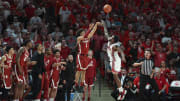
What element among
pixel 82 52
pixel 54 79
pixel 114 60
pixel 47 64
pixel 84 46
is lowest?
pixel 54 79

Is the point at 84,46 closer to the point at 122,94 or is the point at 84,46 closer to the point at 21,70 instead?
the point at 122,94

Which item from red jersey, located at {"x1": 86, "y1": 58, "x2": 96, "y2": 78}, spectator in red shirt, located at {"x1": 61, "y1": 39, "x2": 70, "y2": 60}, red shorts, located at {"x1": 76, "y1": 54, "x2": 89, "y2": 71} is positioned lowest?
red jersey, located at {"x1": 86, "y1": 58, "x2": 96, "y2": 78}

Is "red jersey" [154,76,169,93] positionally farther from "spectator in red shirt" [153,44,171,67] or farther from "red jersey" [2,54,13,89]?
"red jersey" [2,54,13,89]

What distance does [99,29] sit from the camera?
15.5 m

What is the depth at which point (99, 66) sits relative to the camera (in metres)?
14.9

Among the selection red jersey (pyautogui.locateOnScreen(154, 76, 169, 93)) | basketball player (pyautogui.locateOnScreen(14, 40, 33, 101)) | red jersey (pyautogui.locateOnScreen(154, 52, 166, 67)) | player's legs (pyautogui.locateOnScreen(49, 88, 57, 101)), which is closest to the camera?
basketball player (pyautogui.locateOnScreen(14, 40, 33, 101))

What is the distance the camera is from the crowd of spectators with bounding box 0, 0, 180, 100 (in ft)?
47.5

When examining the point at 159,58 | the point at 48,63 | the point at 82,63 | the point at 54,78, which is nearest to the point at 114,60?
the point at 82,63

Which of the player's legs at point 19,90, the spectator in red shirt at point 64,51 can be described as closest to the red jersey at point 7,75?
the player's legs at point 19,90

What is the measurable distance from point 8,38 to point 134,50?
→ 4853mm

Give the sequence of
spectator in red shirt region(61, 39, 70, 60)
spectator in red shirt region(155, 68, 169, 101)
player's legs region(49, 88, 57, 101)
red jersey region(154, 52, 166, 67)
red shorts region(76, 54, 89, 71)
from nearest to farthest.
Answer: player's legs region(49, 88, 57, 101) → red shorts region(76, 54, 89, 71) → spectator in red shirt region(155, 68, 169, 101) → spectator in red shirt region(61, 39, 70, 60) → red jersey region(154, 52, 166, 67)

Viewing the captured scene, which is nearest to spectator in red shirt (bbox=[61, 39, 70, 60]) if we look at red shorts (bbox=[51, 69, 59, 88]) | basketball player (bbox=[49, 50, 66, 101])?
basketball player (bbox=[49, 50, 66, 101])

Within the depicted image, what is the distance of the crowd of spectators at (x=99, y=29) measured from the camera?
1449 cm

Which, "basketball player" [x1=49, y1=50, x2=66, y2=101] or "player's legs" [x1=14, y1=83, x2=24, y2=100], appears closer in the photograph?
"player's legs" [x1=14, y1=83, x2=24, y2=100]
